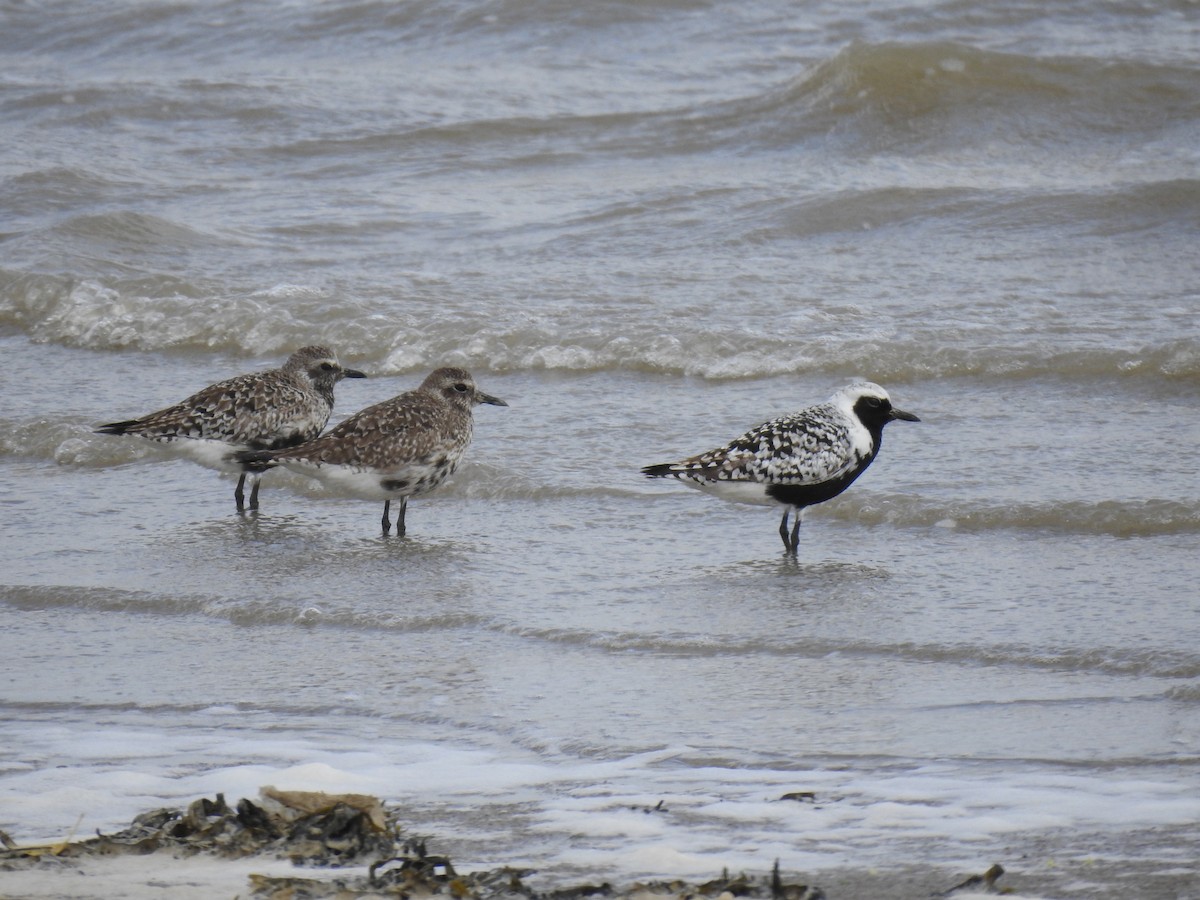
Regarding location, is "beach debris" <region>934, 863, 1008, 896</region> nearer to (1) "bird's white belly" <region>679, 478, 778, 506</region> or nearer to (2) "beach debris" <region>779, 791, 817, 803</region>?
(2) "beach debris" <region>779, 791, 817, 803</region>

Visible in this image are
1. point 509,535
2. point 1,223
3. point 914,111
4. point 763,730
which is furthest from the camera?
point 914,111

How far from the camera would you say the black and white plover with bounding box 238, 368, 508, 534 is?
821cm

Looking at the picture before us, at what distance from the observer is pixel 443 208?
1498cm

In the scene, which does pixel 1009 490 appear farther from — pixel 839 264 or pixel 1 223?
pixel 1 223

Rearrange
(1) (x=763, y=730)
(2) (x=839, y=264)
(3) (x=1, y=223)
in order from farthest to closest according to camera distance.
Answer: (3) (x=1, y=223) < (2) (x=839, y=264) < (1) (x=763, y=730)

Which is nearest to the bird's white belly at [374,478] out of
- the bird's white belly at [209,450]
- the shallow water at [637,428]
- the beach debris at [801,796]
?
the shallow water at [637,428]

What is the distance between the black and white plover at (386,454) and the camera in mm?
8211

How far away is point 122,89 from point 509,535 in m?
13.1

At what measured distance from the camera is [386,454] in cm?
820

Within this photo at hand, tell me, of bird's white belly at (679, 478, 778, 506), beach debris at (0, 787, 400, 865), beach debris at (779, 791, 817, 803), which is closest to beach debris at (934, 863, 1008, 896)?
beach debris at (779, 791, 817, 803)

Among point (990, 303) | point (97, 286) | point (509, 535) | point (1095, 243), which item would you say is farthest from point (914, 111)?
point (509, 535)

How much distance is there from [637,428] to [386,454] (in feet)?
6.20

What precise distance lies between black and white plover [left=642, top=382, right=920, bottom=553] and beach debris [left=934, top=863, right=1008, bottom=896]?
3.73 meters

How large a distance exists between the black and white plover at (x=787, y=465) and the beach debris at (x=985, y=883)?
147 inches
